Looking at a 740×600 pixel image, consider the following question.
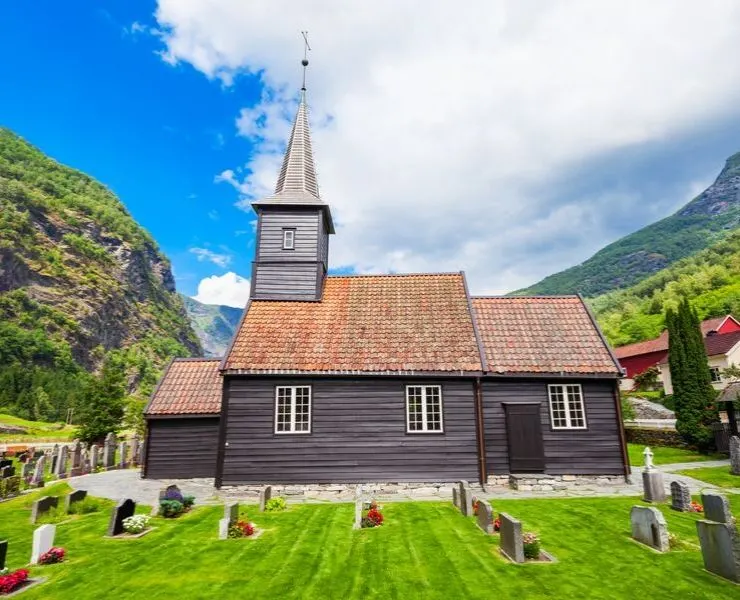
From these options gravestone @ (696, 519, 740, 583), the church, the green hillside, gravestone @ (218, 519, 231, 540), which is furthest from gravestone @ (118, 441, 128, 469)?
the green hillside

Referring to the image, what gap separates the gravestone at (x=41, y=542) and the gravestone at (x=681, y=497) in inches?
641

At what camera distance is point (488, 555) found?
926cm

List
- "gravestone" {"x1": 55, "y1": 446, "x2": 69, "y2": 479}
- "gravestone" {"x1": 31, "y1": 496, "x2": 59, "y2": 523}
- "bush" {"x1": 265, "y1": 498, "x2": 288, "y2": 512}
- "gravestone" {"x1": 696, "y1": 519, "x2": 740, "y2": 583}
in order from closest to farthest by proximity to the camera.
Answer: "gravestone" {"x1": 696, "y1": 519, "x2": 740, "y2": 583}
"gravestone" {"x1": 31, "y1": 496, "x2": 59, "y2": 523}
"bush" {"x1": 265, "y1": 498, "x2": 288, "y2": 512}
"gravestone" {"x1": 55, "y1": 446, "x2": 69, "y2": 479}

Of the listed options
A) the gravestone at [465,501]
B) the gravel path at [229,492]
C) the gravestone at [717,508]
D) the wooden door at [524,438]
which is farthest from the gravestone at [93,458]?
the gravestone at [717,508]

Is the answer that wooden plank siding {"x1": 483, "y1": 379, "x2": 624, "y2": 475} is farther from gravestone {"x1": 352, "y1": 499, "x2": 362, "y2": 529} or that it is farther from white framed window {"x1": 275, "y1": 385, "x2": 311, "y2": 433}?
white framed window {"x1": 275, "y1": 385, "x2": 311, "y2": 433}

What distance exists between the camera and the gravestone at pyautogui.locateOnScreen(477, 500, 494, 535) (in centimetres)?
1067

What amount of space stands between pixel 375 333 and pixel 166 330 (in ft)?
447

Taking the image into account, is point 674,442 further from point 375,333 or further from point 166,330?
point 166,330

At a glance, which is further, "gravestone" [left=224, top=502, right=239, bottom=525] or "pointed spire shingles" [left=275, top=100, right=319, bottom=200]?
"pointed spire shingles" [left=275, top=100, right=319, bottom=200]

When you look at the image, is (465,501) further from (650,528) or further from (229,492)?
(229,492)

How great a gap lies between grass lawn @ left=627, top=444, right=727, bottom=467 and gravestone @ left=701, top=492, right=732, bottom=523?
1377cm

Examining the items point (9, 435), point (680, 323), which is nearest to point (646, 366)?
point (680, 323)

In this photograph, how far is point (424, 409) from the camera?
16375 millimetres

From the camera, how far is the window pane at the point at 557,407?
16.6 meters
